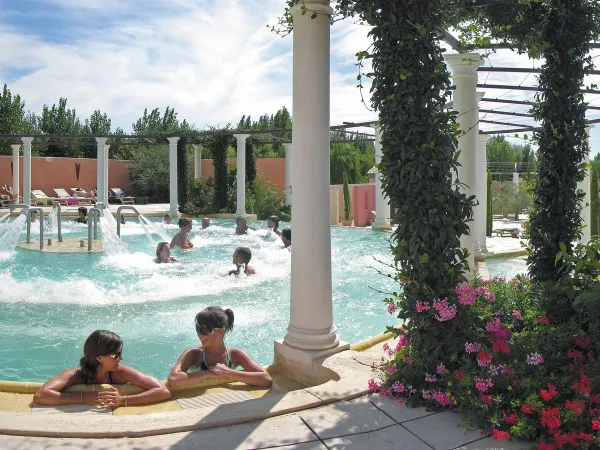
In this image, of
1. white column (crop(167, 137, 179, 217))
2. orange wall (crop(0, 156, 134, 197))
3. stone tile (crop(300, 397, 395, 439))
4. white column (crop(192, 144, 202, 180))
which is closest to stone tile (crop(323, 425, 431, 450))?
stone tile (crop(300, 397, 395, 439))

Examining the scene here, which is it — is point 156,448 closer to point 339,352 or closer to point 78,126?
point 339,352

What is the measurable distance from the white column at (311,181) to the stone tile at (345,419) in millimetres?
953

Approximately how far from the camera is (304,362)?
462 centimetres

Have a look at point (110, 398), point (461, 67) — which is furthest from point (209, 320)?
point (461, 67)

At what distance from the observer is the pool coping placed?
3279 millimetres

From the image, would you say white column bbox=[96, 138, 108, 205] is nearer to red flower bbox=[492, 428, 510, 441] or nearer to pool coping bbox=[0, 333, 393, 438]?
pool coping bbox=[0, 333, 393, 438]

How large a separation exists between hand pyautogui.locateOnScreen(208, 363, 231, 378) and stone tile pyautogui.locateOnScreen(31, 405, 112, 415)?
92 cm

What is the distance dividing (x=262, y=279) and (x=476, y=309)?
6415 millimetres

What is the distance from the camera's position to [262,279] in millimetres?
10359

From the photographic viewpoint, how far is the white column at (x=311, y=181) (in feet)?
14.8

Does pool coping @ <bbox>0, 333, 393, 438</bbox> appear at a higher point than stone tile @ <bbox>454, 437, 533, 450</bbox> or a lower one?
higher

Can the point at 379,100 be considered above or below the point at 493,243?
above

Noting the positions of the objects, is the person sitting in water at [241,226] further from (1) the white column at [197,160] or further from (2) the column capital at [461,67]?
(1) the white column at [197,160]

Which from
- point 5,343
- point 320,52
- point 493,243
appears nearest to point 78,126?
point 493,243
